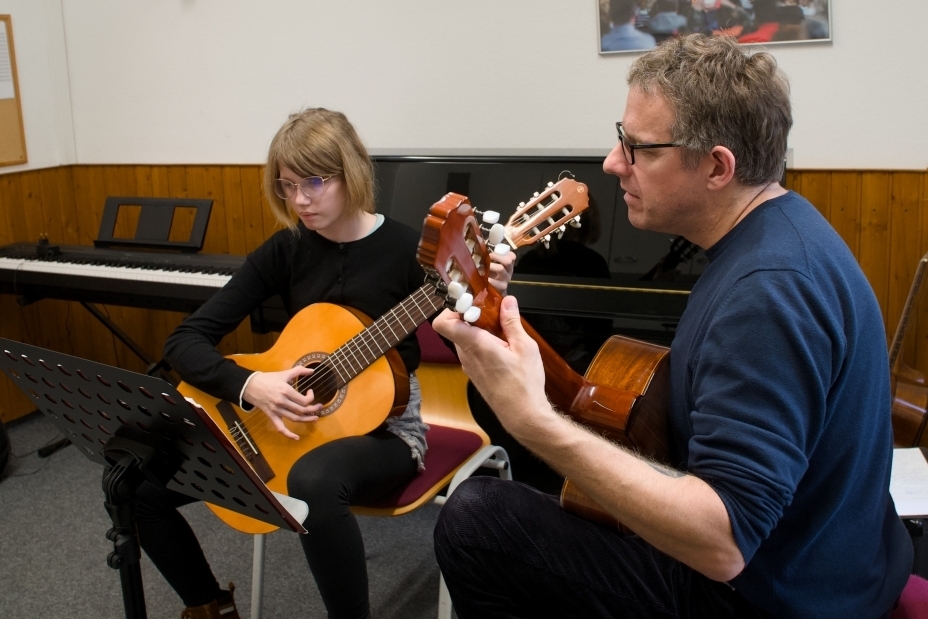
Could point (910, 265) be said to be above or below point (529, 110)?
below

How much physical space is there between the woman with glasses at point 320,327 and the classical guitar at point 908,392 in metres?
1.42

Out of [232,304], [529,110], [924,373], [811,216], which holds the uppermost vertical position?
[529,110]

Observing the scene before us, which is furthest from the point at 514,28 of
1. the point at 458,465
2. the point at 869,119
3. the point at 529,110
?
the point at 458,465

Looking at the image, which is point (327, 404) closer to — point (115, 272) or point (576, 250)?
point (576, 250)

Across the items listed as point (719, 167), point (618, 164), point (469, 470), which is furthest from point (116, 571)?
point (719, 167)

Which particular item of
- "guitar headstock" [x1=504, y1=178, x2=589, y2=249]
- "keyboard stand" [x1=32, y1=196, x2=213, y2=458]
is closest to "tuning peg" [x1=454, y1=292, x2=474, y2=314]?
"guitar headstock" [x1=504, y1=178, x2=589, y2=249]

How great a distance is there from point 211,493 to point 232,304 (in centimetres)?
70

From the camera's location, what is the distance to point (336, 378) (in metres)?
1.86

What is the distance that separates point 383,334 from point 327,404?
204 millimetres

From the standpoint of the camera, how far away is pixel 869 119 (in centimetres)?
255

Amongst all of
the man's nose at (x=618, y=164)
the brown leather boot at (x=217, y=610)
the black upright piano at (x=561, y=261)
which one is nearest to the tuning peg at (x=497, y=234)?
the man's nose at (x=618, y=164)

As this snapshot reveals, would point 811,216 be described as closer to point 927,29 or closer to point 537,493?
point 537,493

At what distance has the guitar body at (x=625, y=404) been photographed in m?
1.30

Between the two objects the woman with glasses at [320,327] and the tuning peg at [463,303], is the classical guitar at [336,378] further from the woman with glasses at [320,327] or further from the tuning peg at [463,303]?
the tuning peg at [463,303]
